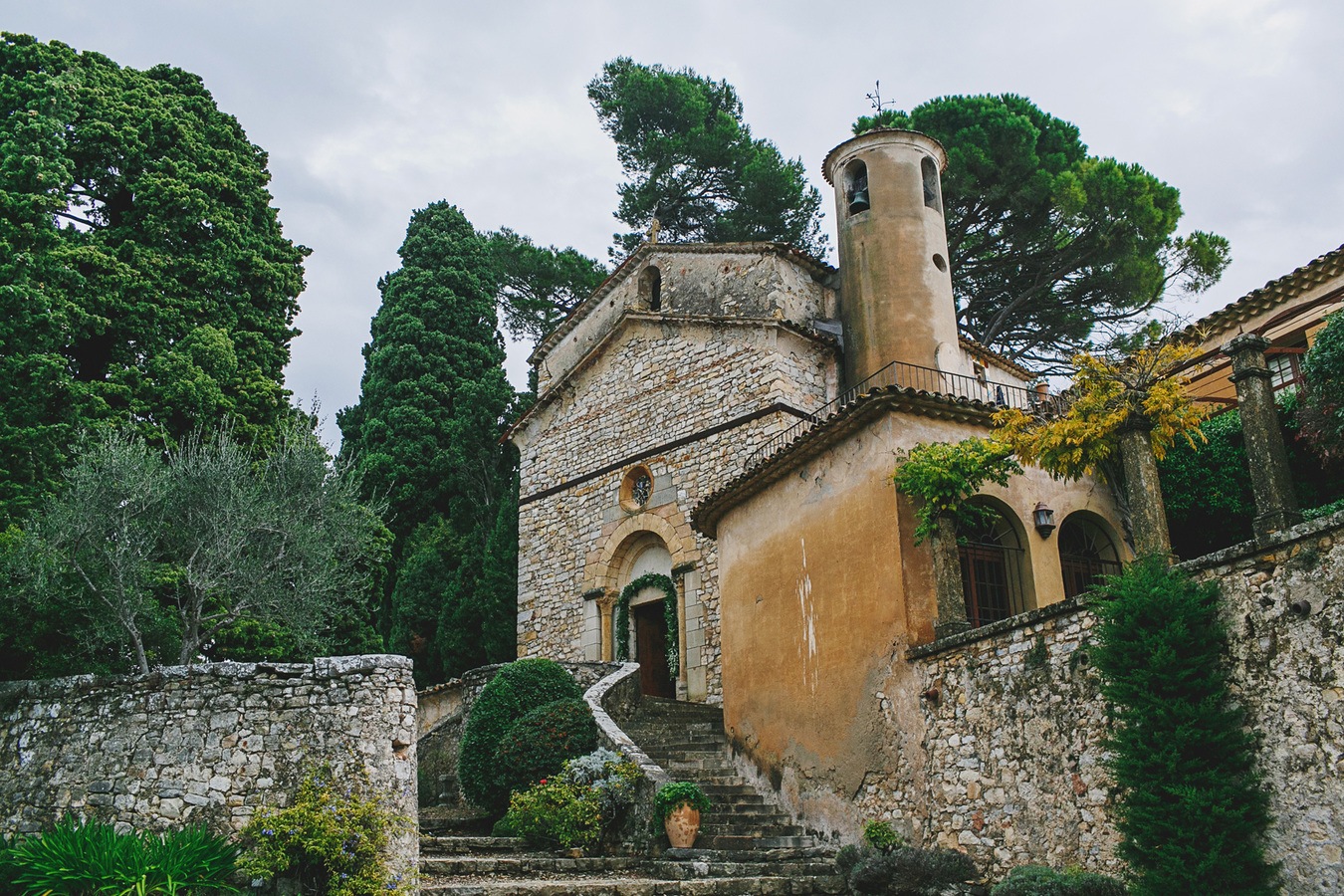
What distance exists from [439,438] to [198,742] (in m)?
21.7

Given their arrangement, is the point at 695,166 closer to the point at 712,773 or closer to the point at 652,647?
the point at 652,647

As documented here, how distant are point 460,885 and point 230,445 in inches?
284

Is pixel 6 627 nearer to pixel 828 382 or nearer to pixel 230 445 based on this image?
pixel 230 445

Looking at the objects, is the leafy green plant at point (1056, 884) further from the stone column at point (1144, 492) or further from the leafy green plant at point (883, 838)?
the stone column at point (1144, 492)

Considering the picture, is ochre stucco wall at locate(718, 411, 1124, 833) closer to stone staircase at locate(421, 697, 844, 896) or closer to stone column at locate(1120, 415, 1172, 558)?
stone staircase at locate(421, 697, 844, 896)

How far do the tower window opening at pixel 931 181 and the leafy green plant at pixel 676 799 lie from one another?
1364cm

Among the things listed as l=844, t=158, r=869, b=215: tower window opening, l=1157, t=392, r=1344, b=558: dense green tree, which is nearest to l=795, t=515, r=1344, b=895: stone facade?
l=1157, t=392, r=1344, b=558: dense green tree

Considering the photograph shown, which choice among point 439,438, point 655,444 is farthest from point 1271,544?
point 439,438

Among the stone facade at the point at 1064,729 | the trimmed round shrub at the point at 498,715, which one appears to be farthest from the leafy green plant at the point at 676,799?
the trimmed round shrub at the point at 498,715

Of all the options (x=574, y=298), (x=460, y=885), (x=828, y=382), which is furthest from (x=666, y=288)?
(x=460, y=885)

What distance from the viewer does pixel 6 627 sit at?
37.3 ft

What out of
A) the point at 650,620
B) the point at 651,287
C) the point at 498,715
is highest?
the point at 651,287

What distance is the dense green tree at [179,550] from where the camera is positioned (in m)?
11.4

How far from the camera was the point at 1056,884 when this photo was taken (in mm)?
8211
